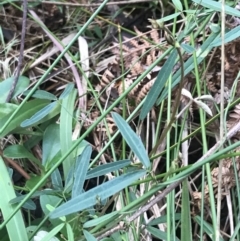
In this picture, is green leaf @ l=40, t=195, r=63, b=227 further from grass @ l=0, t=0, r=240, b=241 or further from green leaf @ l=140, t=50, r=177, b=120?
green leaf @ l=140, t=50, r=177, b=120

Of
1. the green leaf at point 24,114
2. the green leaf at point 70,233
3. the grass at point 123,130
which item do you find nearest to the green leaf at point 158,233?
the grass at point 123,130

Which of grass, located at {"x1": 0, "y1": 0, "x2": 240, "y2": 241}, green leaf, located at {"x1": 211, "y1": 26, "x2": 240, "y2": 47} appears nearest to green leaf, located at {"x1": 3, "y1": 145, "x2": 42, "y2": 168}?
grass, located at {"x1": 0, "y1": 0, "x2": 240, "y2": 241}

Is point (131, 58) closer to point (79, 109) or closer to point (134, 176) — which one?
point (79, 109)

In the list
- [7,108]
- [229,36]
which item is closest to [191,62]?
[229,36]

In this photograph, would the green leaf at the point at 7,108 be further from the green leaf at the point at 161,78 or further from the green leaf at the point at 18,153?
the green leaf at the point at 161,78

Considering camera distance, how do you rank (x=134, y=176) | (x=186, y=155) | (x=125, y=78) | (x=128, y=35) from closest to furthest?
1. (x=134, y=176)
2. (x=186, y=155)
3. (x=125, y=78)
4. (x=128, y=35)

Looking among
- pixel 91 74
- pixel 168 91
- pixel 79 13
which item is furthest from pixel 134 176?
pixel 79 13
